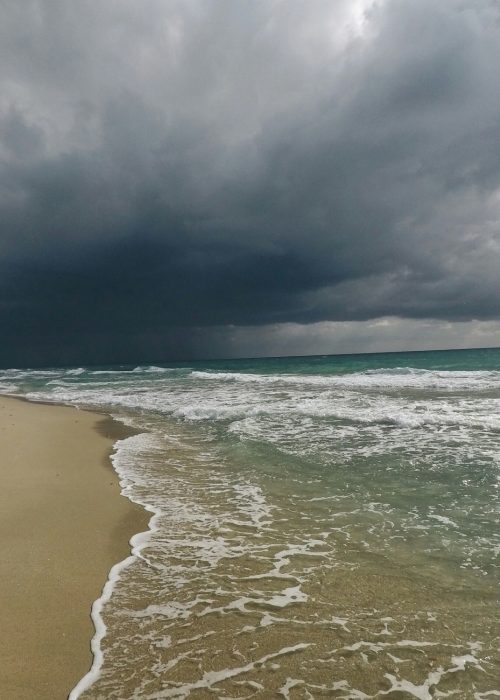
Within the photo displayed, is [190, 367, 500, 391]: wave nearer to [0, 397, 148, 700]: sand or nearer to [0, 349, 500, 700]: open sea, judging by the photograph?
[0, 349, 500, 700]: open sea

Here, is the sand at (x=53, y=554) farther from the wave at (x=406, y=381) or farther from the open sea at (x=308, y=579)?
the wave at (x=406, y=381)

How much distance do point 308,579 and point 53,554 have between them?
3.04m

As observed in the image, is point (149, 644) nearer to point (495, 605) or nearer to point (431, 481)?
point (495, 605)

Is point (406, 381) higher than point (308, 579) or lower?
higher

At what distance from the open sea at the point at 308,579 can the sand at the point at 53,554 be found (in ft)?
0.69

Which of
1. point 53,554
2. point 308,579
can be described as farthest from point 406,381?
point 53,554

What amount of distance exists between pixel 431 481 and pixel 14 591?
21.9ft

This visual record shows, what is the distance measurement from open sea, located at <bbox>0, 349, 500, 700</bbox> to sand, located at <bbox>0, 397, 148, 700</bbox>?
0.69 feet

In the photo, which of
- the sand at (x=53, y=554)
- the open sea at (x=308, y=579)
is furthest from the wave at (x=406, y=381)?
the sand at (x=53, y=554)

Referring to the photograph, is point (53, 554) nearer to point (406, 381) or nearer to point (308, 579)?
point (308, 579)

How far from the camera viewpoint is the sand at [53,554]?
10.8 ft

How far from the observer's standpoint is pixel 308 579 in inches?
180

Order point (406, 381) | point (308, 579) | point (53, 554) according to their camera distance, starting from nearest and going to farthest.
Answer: point (308, 579), point (53, 554), point (406, 381)

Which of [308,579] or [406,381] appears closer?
[308,579]
